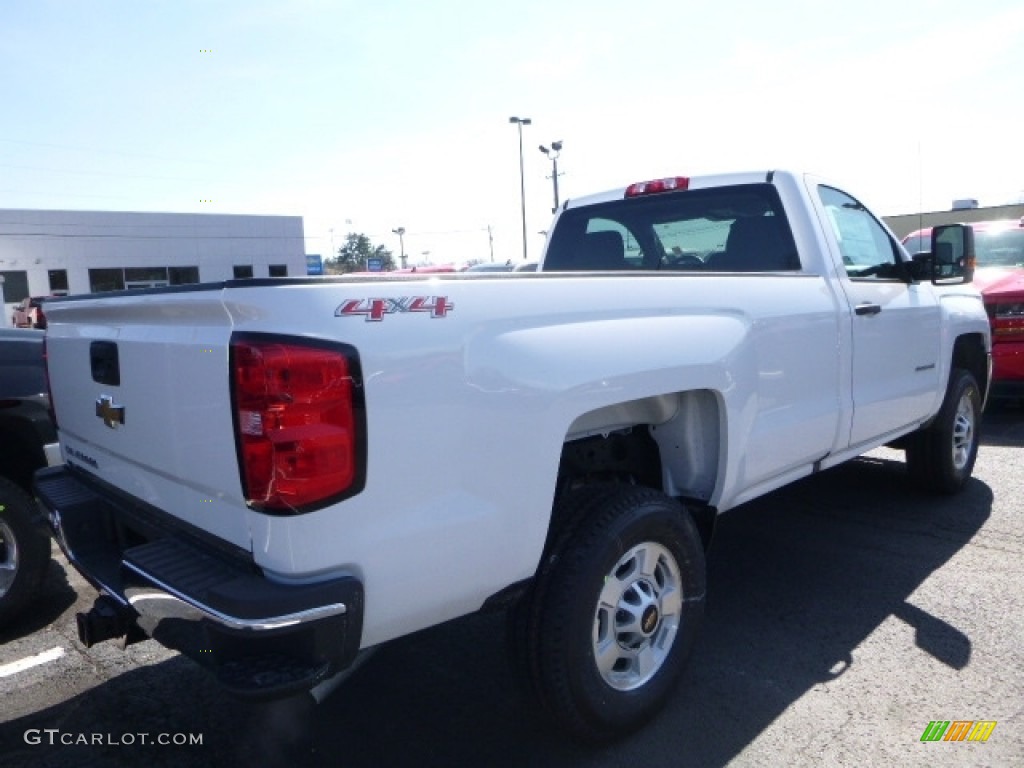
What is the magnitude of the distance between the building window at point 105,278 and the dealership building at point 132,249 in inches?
1.6

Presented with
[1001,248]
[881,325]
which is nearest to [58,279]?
[1001,248]

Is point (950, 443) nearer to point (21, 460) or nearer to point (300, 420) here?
point (300, 420)

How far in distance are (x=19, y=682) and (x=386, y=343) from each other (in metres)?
2.58

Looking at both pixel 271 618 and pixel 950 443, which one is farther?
pixel 950 443

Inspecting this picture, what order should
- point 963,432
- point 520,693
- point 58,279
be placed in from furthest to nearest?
point 58,279 → point 963,432 → point 520,693

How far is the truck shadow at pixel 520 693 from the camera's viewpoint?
272 cm

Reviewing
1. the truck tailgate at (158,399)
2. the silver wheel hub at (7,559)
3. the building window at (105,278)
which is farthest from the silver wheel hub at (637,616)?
the building window at (105,278)

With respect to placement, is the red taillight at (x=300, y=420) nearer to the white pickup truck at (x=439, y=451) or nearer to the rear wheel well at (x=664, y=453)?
the white pickup truck at (x=439, y=451)

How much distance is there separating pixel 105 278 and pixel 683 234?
1414 inches

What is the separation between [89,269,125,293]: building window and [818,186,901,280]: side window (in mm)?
35424

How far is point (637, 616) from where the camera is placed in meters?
2.69

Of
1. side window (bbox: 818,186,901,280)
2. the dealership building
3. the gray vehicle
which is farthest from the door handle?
the dealership building

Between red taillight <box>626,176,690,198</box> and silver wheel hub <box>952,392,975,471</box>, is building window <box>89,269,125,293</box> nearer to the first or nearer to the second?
red taillight <box>626,176,690,198</box>

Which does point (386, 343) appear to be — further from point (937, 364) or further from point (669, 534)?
point (937, 364)
